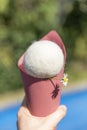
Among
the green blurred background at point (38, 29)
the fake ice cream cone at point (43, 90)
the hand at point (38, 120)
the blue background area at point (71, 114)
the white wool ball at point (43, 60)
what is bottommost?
the blue background area at point (71, 114)

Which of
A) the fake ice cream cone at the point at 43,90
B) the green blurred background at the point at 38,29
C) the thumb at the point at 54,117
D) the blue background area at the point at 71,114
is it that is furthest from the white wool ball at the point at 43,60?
the green blurred background at the point at 38,29

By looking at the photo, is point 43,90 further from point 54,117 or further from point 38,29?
point 38,29

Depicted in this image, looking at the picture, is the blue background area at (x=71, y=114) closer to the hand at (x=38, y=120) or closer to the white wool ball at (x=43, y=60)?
the hand at (x=38, y=120)

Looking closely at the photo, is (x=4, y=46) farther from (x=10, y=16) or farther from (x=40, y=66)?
(x=40, y=66)

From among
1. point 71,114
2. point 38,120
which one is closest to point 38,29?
point 71,114

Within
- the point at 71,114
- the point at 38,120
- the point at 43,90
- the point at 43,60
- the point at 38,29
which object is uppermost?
the point at 43,60

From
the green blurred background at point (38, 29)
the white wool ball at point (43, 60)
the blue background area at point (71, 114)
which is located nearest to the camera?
the white wool ball at point (43, 60)
